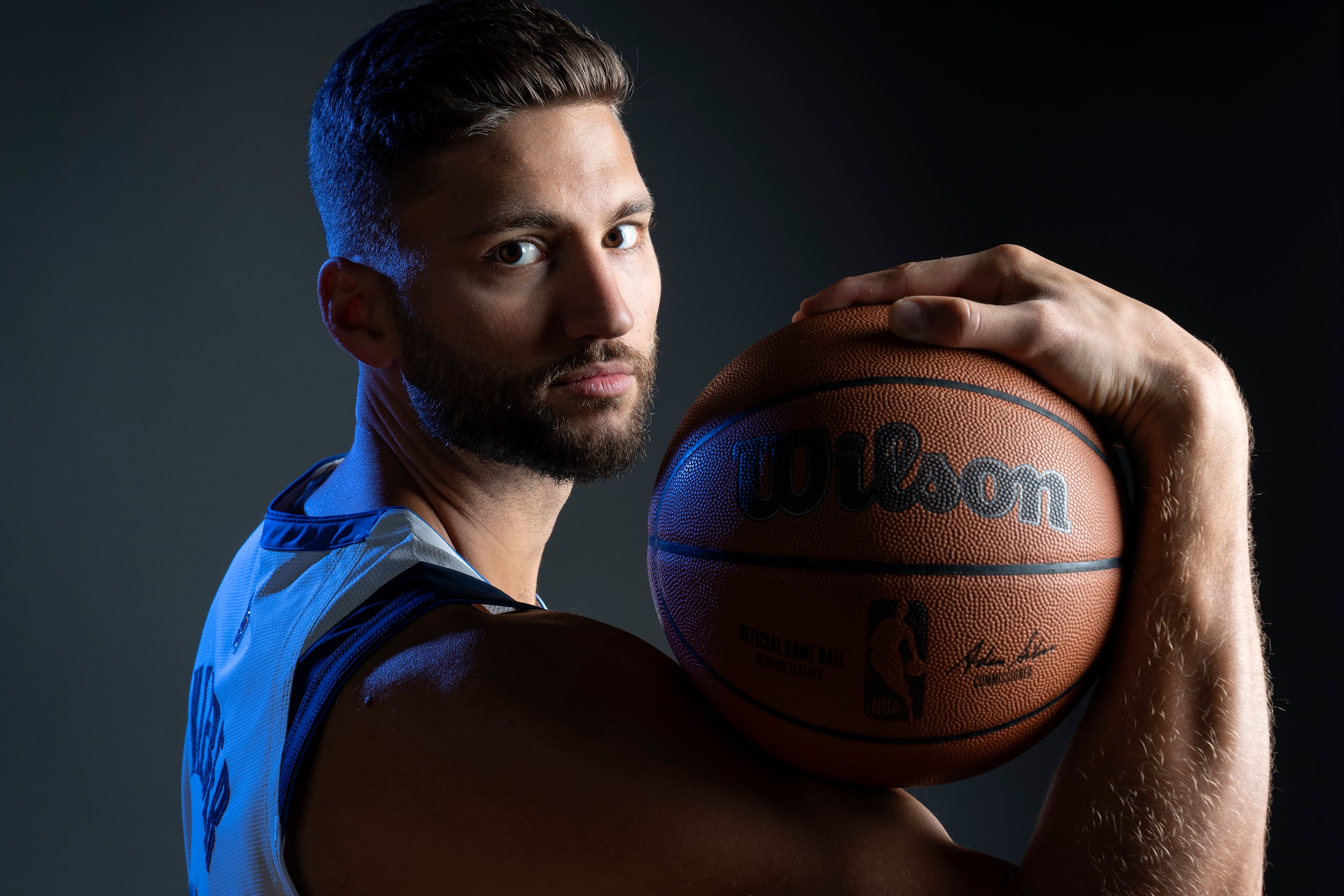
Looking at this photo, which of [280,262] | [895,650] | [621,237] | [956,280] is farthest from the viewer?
[280,262]

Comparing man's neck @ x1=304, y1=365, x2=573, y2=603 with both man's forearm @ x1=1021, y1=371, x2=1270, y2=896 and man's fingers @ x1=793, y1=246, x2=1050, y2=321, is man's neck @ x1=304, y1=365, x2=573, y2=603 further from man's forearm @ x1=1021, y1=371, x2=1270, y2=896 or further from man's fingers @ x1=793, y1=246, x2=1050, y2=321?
man's forearm @ x1=1021, y1=371, x2=1270, y2=896

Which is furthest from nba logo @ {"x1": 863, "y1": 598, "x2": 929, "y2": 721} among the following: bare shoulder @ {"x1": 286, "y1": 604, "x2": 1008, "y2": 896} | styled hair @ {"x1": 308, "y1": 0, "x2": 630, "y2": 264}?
styled hair @ {"x1": 308, "y1": 0, "x2": 630, "y2": 264}

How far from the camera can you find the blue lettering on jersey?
118 cm

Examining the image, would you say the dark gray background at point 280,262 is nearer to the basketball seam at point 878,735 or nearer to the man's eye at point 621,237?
the man's eye at point 621,237

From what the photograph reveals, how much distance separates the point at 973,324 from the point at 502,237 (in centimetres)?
71

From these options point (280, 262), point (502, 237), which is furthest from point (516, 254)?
point (280, 262)

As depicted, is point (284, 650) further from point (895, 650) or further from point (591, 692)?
point (895, 650)

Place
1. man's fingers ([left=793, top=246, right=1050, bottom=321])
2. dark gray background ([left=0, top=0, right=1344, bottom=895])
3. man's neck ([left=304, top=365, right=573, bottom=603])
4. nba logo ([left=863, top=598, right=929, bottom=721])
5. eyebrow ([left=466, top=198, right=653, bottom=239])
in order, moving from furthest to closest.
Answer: dark gray background ([left=0, top=0, right=1344, bottom=895]) < man's neck ([left=304, top=365, right=573, bottom=603]) < eyebrow ([left=466, top=198, right=653, bottom=239]) < man's fingers ([left=793, top=246, right=1050, bottom=321]) < nba logo ([left=863, top=598, right=929, bottom=721])

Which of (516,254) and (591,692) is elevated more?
(516,254)

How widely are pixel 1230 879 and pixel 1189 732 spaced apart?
0.15 meters

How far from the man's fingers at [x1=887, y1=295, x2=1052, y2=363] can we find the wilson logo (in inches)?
4.3

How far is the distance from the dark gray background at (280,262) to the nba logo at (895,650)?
2254mm

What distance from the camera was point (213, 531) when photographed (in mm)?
2613

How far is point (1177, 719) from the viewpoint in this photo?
866mm
